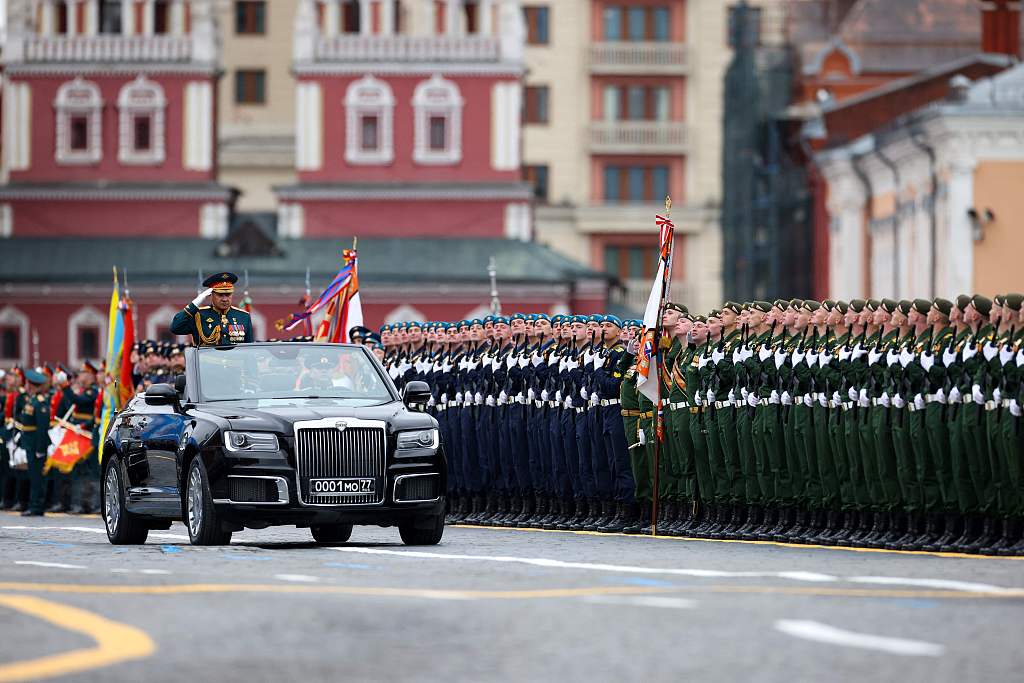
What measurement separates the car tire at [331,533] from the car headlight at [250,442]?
1.79m

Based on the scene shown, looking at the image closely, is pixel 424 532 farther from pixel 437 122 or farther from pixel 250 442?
pixel 437 122

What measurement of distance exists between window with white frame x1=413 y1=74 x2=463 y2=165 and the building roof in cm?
260

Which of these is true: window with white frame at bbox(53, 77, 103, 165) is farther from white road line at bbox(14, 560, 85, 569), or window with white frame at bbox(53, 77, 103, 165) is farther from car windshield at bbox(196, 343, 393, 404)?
white road line at bbox(14, 560, 85, 569)

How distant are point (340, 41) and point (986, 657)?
64.4 m

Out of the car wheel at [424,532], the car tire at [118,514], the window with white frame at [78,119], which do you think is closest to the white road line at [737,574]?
the car wheel at [424,532]

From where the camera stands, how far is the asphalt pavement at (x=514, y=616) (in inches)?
368

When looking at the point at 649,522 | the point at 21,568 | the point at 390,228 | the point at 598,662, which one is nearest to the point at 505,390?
the point at 649,522

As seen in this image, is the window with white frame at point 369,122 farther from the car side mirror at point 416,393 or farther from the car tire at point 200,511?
the car tire at point 200,511

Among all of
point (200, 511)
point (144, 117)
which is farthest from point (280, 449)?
point (144, 117)

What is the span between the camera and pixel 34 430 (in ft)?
102

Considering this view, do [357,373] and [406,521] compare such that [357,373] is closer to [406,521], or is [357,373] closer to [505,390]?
[406,521]

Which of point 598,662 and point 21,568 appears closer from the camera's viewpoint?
point 598,662

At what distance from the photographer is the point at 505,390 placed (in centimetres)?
2255

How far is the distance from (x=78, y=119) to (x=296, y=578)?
6228 centimetres
